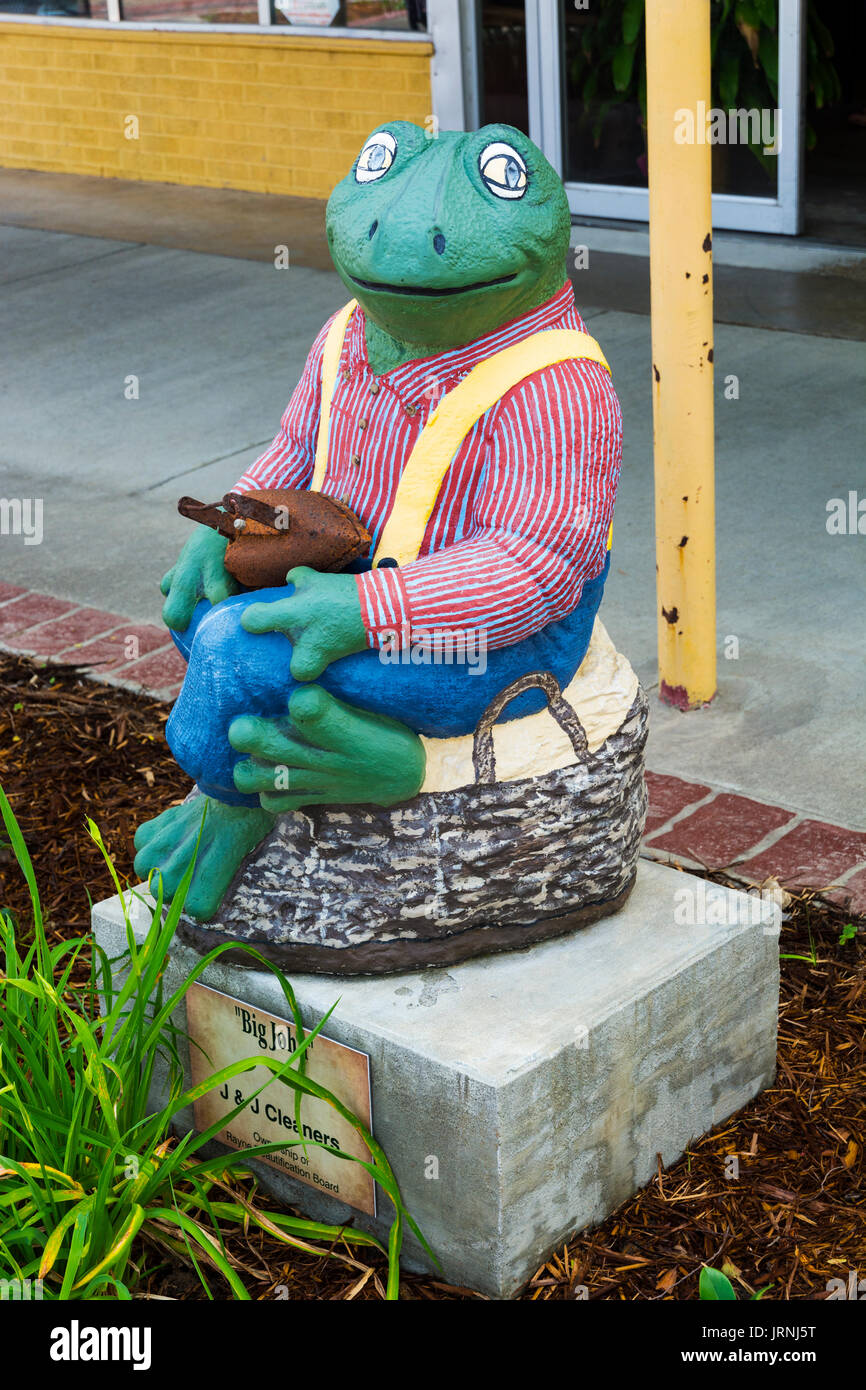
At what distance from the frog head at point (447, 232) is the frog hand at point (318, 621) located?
1.39ft

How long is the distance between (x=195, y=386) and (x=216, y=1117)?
15.7ft

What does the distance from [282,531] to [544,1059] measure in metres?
0.90

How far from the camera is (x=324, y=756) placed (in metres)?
2.46

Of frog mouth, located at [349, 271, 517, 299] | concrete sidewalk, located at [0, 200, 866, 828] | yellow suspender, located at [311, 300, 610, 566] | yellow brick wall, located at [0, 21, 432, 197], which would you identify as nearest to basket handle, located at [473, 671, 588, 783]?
yellow suspender, located at [311, 300, 610, 566]

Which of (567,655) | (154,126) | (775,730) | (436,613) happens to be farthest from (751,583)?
(154,126)

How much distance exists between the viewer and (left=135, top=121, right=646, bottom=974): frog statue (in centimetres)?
241

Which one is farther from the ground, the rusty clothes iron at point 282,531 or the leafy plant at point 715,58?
the leafy plant at point 715,58

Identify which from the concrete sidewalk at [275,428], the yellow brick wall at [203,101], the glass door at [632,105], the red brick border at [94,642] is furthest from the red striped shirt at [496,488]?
the yellow brick wall at [203,101]

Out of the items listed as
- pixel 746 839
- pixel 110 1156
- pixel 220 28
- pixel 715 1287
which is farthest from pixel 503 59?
pixel 715 1287

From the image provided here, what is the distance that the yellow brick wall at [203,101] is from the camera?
905cm

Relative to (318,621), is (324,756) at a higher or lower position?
lower

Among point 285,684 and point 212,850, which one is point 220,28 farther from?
point 285,684

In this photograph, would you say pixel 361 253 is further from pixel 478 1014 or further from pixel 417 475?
pixel 478 1014

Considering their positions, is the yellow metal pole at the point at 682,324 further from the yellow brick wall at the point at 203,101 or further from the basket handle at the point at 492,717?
the yellow brick wall at the point at 203,101
